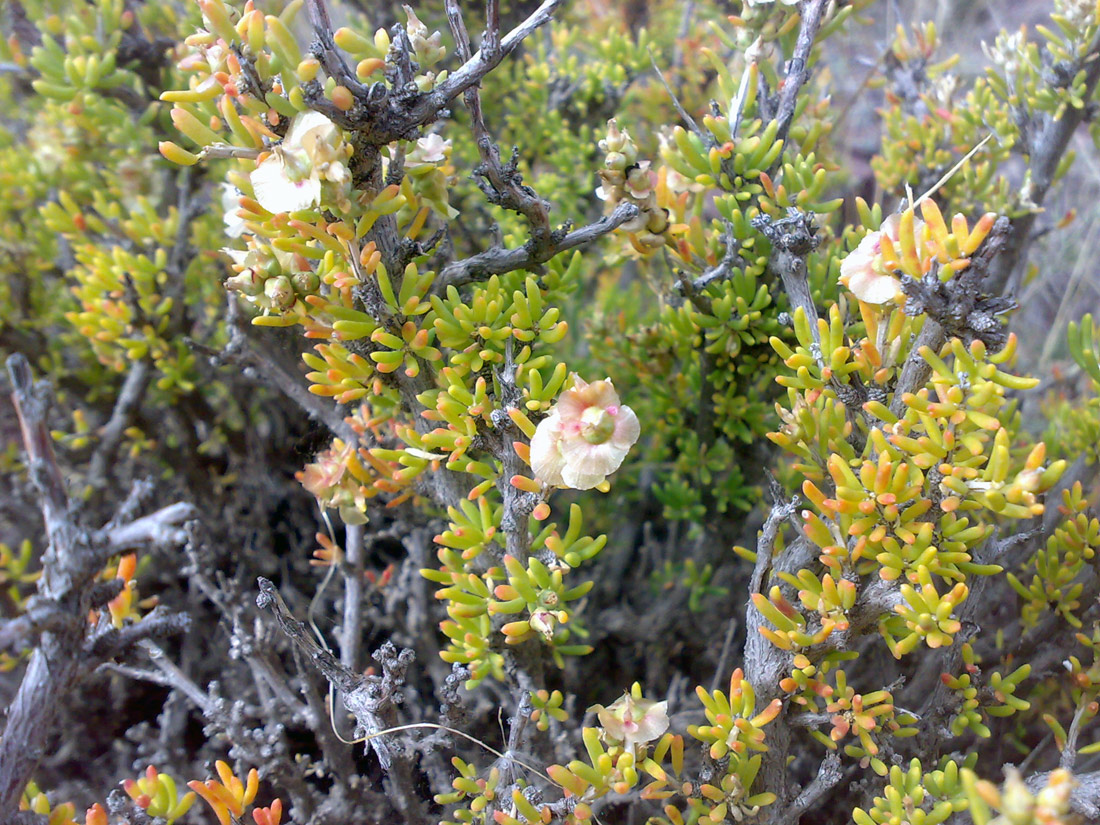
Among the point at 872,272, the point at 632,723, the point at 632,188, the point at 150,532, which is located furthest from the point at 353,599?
the point at 872,272

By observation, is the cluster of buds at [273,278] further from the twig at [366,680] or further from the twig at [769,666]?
the twig at [769,666]

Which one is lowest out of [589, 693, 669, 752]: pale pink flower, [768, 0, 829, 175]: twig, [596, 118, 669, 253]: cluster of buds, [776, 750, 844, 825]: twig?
[776, 750, 844, 825]: twig

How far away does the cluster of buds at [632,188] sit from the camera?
1.06 m

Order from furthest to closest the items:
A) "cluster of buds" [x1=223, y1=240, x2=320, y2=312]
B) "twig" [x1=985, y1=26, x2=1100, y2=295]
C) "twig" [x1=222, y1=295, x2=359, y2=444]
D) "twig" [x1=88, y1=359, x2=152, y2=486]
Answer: "twig" [x1=88, y1=359, x2=152, y2=486], "twig" [x1=985, y1=26, x2=1100, y2=295], "twig" [x1=222, y1=295, x2=359, y2=444], "cluster of buds" [x1=223, y1=240, x2=320, y2=312]

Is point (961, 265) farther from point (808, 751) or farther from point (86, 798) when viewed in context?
point (86, 798)

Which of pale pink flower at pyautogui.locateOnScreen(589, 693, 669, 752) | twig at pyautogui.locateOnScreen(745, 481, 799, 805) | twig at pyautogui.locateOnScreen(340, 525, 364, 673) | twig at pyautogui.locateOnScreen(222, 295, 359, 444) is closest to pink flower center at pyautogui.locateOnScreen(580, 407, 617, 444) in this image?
twig at pyautogui.locateOnScreen(745, 481, 799, 805)

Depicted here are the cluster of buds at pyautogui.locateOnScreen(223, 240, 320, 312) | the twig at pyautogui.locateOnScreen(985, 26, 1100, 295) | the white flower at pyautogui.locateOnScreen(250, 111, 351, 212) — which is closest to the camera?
the white flower at pyautogui.locateOnScreen(250, 111, 351, 212)

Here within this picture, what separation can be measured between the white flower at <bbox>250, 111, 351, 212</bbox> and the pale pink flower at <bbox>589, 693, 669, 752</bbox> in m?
0.73

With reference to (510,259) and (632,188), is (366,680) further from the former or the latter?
(632,188)

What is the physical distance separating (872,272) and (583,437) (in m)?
0.41

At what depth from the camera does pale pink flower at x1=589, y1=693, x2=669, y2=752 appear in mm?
952

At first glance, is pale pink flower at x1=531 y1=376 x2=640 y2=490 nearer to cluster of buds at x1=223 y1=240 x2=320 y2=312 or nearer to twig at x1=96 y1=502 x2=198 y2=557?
cluster of buds at x1=223 y1=240 x2=320 y2=312

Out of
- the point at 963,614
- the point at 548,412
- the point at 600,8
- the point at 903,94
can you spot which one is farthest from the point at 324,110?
the point at 600,8

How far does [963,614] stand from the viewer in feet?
3.48
